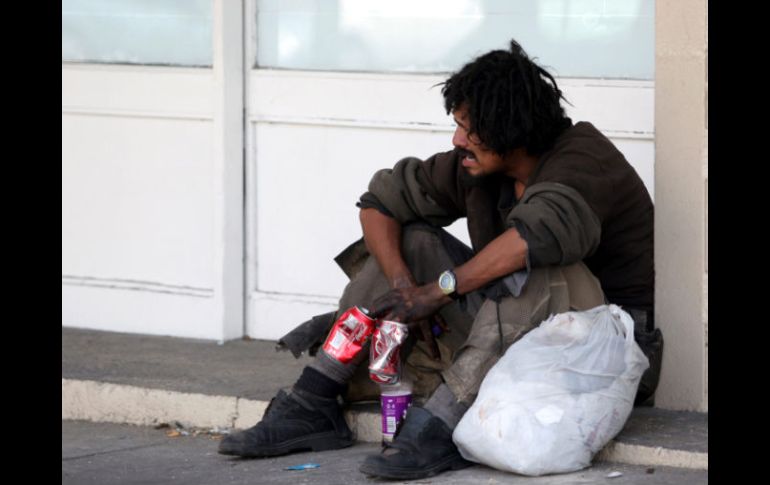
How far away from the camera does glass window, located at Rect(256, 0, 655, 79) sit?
5273 mm

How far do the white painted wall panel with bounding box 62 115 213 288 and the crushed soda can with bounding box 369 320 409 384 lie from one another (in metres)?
1.90

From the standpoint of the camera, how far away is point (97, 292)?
6.27m

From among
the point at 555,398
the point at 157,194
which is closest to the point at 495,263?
the point at 555,398

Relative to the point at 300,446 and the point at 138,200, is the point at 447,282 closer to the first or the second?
the point at 300,446

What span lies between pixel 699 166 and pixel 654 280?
0.39m

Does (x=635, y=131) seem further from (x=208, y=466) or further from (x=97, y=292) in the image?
(x=97, y=292)

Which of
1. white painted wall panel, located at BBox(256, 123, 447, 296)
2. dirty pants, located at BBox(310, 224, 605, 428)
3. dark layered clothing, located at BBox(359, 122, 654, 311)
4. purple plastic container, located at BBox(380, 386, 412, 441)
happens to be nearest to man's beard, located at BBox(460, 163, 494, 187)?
dark layered clothing, located at BBox(359, 122, 654, 311)

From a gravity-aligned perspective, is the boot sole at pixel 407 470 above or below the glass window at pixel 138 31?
below

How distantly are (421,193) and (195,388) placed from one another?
3.84ft

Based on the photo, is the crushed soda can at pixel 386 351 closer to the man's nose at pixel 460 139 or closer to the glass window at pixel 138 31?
the man's nose at pixel 460 139

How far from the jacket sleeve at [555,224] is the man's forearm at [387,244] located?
47cm

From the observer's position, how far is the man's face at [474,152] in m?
4.27

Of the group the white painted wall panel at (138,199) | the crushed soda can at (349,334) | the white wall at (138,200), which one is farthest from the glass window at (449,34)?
the crushed soda can at (349,334)

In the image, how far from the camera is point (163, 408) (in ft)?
16.8
